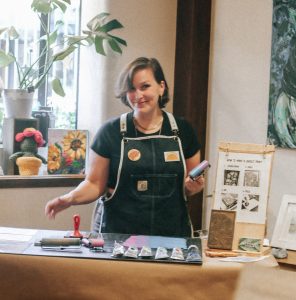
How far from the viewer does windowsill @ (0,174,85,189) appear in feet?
8.91

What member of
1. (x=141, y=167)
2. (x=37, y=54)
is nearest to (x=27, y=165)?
(x=37, y=54)

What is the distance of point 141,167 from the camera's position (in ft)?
6.17

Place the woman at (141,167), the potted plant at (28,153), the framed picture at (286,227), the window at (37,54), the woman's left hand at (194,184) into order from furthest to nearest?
the window at (37,54), the potted plant at (28,153), the framed picture at (286,227), the woman at (141,167), the woman's left hand at (194,184)

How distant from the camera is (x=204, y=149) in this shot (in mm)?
3008

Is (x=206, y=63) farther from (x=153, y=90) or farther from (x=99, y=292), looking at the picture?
(x=99, y=292)

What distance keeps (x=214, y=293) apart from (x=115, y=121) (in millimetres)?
872

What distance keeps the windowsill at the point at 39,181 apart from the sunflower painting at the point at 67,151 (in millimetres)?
53

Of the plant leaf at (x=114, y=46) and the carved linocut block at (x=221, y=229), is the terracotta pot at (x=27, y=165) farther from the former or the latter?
the carved linocut block at (x=221, y=229)

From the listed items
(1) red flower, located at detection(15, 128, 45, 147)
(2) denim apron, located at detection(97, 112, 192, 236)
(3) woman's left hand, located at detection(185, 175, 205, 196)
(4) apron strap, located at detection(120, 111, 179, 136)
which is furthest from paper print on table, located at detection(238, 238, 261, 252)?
(1) red flower, located at detection(15, 128, 45, 147)

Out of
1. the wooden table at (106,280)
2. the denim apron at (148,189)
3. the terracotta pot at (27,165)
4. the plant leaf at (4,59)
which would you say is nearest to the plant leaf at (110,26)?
the plant leaf at (4,59)

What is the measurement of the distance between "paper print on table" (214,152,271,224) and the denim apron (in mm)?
259

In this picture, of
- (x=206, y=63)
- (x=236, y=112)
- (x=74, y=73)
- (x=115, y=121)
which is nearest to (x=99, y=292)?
(x=115, y=121)

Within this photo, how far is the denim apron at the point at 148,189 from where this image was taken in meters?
1.88

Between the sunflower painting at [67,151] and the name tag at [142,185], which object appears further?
the sunflower painting at [67,151]
